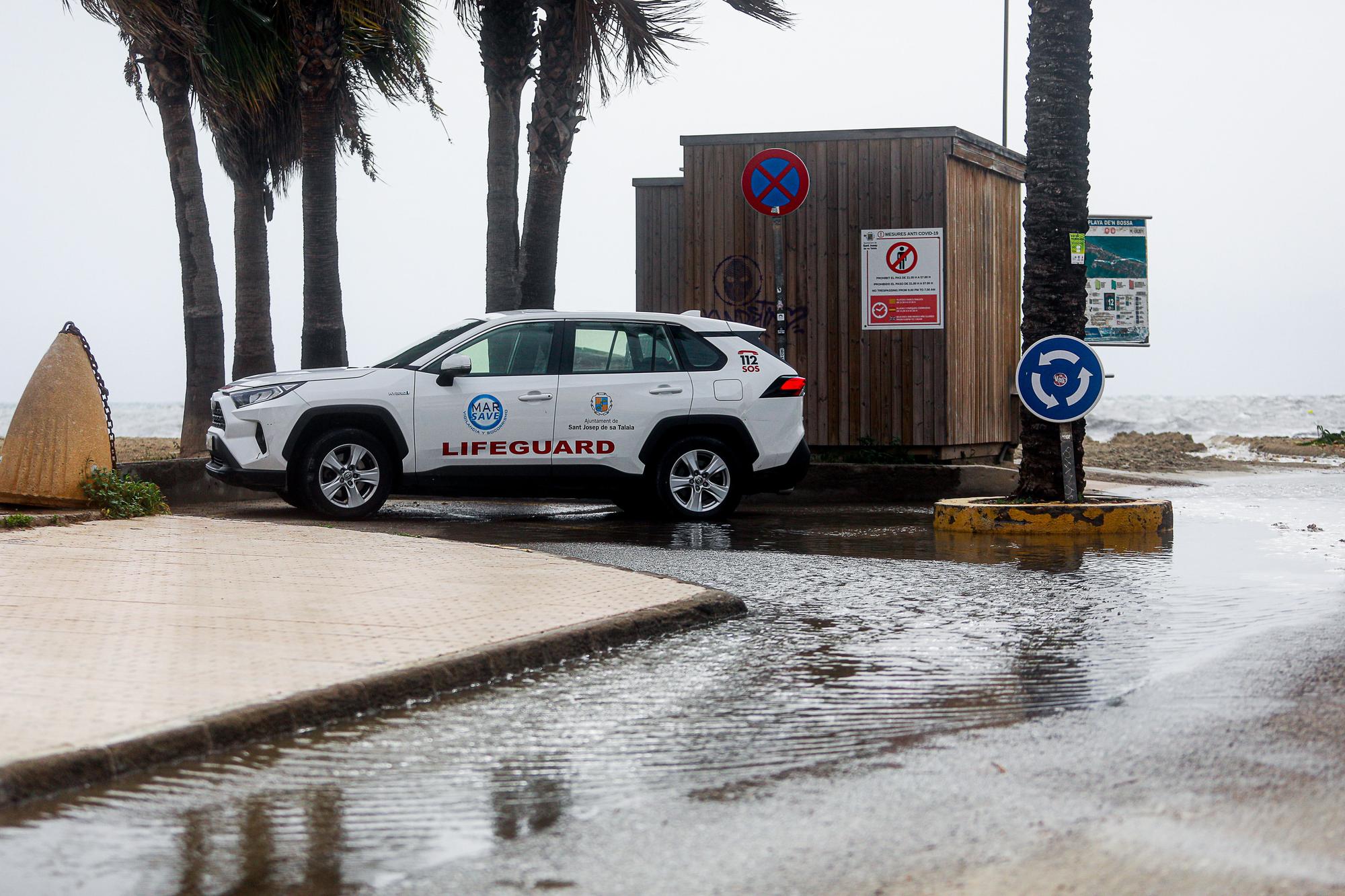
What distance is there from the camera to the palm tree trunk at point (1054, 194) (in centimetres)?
1112

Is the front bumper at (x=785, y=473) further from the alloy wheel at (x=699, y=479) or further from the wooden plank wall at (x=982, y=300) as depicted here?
the wooden plank wall at (x=982, y=300)

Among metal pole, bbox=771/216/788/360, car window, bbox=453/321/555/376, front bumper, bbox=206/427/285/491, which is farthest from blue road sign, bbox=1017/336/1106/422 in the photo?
front bumper, bbox=206/427/285/491

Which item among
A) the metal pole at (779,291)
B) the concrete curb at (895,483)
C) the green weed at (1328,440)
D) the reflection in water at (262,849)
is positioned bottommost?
the reflection in water at (262,849)

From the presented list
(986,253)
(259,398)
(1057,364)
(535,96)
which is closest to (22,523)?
(259,398)

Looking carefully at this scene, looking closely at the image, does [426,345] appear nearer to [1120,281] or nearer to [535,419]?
[535,419]

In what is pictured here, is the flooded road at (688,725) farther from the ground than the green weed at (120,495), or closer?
closer

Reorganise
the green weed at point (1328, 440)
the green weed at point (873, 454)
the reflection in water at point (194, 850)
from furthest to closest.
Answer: the green weed at point (1328, 440) < the green weed at point (873, 454) < the reflection in water at point (194, 850)

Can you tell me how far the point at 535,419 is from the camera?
11.6 metres

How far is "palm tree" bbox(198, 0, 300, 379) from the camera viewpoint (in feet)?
55.2

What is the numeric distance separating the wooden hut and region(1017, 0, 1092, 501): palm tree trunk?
171 inches

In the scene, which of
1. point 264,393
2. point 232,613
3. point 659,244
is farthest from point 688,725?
point 659,244

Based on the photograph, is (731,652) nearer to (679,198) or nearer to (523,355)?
(523,355)

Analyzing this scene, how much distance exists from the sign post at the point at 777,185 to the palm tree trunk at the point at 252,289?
7.75 metres

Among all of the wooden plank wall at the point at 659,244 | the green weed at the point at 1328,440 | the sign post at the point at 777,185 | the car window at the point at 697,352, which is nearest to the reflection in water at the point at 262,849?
the car window at the point at 697,352
